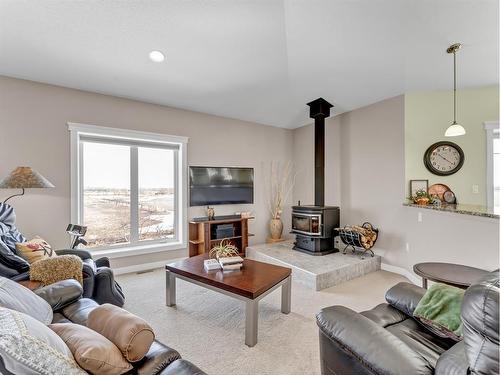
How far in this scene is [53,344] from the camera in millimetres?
1024

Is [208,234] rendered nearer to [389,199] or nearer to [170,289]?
[170,289]

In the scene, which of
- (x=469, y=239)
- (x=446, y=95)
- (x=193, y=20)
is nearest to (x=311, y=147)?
(x=446, y=95)

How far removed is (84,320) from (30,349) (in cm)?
90

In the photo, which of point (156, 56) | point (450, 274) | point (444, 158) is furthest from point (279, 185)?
point (450, 274)

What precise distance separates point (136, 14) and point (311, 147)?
13.2 feet

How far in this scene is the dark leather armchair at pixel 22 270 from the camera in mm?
2199

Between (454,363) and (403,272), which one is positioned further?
(403,272)

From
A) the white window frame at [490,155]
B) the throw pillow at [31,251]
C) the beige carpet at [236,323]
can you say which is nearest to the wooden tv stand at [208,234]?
the beige carpet at [236,323]

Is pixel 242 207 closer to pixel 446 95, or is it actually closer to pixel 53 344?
pixel 446 95

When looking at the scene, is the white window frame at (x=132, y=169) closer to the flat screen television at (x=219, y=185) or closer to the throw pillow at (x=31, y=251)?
the flat screen television at (x=219, y=185)

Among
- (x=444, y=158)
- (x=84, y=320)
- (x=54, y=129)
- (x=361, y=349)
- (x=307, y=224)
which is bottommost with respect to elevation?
(x=84, y=320)

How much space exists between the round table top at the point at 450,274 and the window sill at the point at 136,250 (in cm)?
344

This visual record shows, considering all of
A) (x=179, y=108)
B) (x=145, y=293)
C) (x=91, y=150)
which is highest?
(x=179, y=108)

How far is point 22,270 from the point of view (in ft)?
7.44
